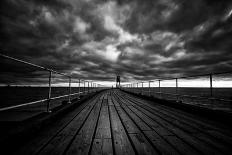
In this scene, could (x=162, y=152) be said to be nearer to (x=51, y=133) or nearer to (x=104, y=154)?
(x=104, y=154)

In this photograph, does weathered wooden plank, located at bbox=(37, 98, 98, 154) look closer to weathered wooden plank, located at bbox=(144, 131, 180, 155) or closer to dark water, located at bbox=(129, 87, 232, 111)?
weathered wooden plank, located at bbox=(144, 131, 180, 155)

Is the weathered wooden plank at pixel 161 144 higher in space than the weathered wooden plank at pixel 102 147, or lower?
higher

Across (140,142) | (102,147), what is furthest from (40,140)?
(140,142)

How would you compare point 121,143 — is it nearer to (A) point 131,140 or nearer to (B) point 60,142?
(A) point 131,140

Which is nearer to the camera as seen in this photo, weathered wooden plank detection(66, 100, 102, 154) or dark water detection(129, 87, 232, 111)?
weathered wooden plank detection(66, 100, 102, 154)

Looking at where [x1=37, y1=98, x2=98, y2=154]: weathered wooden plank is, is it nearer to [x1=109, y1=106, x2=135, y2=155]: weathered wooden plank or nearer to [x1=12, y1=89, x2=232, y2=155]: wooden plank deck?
[x1=12, y1=89, x2=232, y2=155]: wooden plank deck

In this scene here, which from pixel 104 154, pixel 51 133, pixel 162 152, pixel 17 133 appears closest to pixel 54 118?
pixel 51 133

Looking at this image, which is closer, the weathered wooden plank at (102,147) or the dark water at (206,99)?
the weathered wooden plank at (102,147)

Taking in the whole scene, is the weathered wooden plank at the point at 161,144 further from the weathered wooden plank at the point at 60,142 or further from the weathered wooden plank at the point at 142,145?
the weathered wooden plank at the point at 60,142

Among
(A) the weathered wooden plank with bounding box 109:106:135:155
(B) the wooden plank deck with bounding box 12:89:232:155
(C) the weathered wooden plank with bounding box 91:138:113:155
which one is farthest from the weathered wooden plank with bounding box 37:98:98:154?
(A) the weathered wooden plank with bounding box 109:106:135:155

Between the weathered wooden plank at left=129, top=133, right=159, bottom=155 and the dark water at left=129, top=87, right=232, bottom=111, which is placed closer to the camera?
the weathered wooden plank at left=129, top=133, right=159, bottom=155

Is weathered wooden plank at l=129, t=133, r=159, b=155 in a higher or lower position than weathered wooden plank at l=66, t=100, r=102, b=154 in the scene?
higher

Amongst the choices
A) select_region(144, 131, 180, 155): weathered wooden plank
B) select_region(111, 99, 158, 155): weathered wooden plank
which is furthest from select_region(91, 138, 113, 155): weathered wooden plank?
select_region(144, 131, 180, 155): weathered wooden plank

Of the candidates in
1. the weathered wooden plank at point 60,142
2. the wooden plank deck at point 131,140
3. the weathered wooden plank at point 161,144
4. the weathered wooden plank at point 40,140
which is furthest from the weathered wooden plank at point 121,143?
the weathered wooden plank at point 40,140
